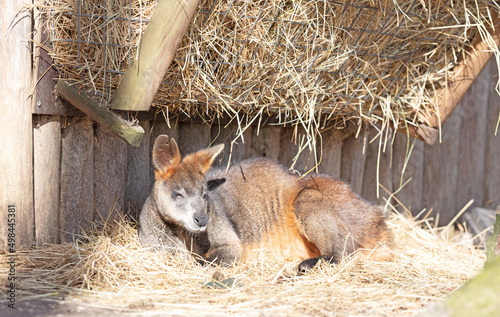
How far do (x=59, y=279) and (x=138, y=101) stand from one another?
151cm

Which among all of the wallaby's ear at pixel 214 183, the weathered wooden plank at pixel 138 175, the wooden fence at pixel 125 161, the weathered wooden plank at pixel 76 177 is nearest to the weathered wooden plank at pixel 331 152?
the wooden fence at pixel 125 161

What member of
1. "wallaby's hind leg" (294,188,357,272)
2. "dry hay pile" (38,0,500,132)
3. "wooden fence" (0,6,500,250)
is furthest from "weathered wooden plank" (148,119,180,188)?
"wallaby's hind leg" (294,188,357,272)

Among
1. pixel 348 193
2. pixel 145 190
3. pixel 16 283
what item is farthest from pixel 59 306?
pixel 348 193

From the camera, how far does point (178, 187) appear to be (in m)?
5.14

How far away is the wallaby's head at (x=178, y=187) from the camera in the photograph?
5062 mm

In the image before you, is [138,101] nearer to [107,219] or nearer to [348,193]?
[107,219]

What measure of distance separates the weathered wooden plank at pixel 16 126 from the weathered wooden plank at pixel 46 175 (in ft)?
0.19

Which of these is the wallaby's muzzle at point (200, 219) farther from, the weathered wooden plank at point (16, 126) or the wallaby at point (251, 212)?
the weathered wooden plank at point (16, 126)

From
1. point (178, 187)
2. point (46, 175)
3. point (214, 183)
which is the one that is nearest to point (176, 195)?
point (178, 187)

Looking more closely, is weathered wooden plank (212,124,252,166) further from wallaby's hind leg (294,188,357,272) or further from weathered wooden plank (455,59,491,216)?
weathered wooden plank (455,59,491,216)

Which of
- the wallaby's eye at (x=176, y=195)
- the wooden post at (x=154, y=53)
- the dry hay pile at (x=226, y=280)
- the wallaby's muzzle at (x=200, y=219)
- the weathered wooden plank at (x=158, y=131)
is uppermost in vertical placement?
the wooden post at (x=154, y=53)

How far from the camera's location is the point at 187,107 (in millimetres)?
5344

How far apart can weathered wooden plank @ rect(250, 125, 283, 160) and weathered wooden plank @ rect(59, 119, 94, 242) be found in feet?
5.96

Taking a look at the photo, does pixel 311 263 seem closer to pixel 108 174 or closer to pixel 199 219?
pixel 199 219
